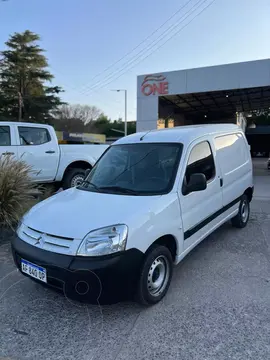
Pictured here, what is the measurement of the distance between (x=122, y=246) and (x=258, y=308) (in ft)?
5.19

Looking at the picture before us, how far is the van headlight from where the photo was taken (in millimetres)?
2584

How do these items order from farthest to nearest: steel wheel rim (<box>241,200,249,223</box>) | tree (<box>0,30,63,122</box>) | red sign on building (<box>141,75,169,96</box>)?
tree (<box>0,30,63,122</box>), red sign on building (<box>141,75,169,96</box>), steel wheel rim (<box>241,200,249,223</box>)

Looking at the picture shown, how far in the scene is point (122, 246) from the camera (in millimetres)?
2600

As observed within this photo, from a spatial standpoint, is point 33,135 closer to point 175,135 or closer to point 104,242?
point 175,135

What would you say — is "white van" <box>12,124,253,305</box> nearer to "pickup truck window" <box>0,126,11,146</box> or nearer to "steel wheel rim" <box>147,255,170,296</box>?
"steel wheel rim" <box>147,255,170,296</box>

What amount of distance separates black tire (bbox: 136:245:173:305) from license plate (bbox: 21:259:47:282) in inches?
35.9

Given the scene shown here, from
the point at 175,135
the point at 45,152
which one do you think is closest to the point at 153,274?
the point at 175,135

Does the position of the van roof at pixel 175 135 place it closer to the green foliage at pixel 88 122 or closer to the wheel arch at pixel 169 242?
the wheel arch at pixel 169 242

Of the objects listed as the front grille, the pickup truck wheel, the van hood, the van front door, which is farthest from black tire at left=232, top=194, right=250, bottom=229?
the pickup truck wheel

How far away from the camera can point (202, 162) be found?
A: 3982 millimetres

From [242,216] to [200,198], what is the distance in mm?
2201

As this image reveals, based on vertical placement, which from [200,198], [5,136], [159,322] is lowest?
[159,322]

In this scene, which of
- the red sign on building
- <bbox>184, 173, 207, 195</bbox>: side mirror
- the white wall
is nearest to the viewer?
<bbox>184, 173, 207, 195</bbox>: side mirror

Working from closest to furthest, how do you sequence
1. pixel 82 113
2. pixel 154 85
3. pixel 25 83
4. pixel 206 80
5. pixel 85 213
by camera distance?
pixel 85 213
pixel 206 80
pixel 154 85
pixel 25 83
pixel 82 113
